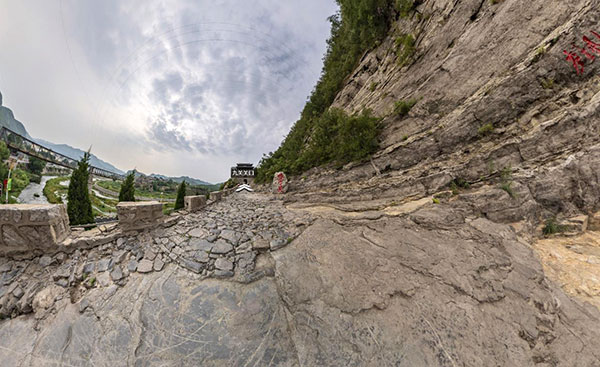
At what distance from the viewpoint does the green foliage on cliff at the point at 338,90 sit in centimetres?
809

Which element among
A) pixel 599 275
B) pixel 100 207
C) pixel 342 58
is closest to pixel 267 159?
pixel 342 58

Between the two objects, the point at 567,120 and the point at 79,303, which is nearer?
the point at 79,303

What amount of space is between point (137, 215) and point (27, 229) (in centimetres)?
174

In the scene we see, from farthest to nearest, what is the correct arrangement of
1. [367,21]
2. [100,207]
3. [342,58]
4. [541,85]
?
[100,207]
[342,58]
[367,21]
[541,85]

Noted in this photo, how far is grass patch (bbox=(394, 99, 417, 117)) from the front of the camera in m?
6.97

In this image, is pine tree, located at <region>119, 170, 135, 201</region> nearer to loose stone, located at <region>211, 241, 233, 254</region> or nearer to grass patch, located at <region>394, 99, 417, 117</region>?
loose stone, located at <region>211, 241, 233, 254</region>

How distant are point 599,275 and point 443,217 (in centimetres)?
253

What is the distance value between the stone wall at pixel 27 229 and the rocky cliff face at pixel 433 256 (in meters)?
0.43

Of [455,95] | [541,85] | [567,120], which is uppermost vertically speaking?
[455,95]

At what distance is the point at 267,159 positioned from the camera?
18.8 meters

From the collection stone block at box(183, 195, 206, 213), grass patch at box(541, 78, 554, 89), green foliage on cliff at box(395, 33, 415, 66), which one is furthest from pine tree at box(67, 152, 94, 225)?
grass patch at box(541, 78, 554, 89)

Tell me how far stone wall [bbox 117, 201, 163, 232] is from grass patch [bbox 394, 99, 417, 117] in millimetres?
9183

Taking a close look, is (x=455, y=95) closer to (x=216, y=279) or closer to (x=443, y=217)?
(x=443, y=217)

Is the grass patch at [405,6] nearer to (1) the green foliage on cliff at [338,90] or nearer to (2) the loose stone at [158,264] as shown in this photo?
(1) the green foliage on cliff at [338,90]
